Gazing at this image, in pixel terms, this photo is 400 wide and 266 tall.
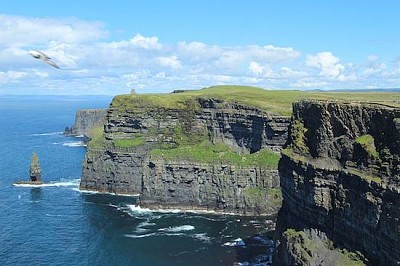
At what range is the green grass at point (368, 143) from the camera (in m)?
57.1

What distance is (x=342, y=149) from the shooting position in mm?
62500

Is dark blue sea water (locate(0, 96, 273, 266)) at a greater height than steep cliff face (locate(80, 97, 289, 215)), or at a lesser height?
lesser

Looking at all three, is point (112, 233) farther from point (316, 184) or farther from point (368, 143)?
point (368, 143)

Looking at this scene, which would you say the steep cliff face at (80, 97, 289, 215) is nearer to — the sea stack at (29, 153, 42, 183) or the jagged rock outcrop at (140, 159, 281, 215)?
the jagged rock outcrop at (140, 159, 281, 215)

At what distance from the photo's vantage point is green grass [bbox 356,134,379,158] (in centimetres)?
5706

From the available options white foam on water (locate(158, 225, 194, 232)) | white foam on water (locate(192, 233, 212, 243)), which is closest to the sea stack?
white foam on water (locate(158, 225, 194, 232))

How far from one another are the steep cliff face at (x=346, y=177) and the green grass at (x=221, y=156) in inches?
1995

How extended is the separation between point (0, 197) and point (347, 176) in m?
101

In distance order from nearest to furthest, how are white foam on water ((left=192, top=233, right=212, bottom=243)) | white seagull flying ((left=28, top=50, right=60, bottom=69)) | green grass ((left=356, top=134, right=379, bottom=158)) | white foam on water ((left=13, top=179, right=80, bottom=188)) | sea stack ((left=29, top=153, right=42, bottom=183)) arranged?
white seagull flying ((left=28, top=50, right=60, bottom=69)), green grass ((left=356, top=134, right=379, bottom=158)), white foam on water ((left=192, top=233, right=212, bottom=243)), white foam on water ((left=13, top=179, right=80, bottom=188)), sea stack ((left=29, top=153, right=42, bottom=183))

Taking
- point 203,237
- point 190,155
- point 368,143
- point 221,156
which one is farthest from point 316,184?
point 190,155

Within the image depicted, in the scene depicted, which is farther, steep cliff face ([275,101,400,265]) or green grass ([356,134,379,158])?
green grass ([356,134,379,158])

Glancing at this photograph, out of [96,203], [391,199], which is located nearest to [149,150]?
[96,203]

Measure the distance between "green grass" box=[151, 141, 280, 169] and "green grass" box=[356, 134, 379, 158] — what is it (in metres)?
63.7

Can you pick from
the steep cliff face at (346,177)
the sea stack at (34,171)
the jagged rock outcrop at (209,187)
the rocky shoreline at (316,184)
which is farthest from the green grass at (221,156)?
the steep cliff face at (346,177)
